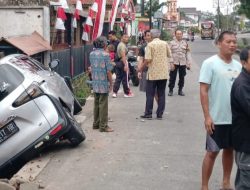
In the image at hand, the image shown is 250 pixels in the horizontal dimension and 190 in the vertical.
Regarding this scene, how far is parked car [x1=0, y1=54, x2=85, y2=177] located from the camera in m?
6.50

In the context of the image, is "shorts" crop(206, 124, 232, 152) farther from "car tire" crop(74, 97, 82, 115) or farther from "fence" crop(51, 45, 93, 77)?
"fence" crop(51, 45, 93, 77)

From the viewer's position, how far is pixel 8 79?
22.1 feet

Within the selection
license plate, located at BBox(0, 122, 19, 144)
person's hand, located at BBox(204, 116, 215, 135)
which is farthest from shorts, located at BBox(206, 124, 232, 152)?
license plate, located at BBox(0, 122, 19, 144)

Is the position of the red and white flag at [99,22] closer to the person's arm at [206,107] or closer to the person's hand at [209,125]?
the person's arm at [206,107]

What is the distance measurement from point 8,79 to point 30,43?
16.7 feet

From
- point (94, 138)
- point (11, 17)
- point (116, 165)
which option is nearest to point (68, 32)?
point (11, 17)

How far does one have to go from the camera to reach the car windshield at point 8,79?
6528mm

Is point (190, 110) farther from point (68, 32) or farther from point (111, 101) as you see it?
point (68, 32)

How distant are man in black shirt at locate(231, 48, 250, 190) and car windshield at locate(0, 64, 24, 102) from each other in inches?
123

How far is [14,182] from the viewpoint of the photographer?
5781mm

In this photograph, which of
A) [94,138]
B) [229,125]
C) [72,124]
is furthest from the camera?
[94,138]

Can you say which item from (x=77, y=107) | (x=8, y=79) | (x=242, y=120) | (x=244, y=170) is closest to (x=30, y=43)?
(x=77, y=107)

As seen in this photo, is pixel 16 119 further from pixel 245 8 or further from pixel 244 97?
pixel 245 8

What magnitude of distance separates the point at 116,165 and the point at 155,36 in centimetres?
400
